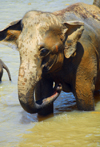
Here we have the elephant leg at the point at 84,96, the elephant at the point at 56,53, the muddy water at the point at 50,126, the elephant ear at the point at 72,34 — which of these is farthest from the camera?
the elephant leg at the point at 84,96

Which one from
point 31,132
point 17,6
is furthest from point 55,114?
point 17,6

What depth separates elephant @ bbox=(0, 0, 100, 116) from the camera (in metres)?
4.04

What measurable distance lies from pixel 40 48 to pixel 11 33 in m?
0.71

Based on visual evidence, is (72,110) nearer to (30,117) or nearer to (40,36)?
(30,117)

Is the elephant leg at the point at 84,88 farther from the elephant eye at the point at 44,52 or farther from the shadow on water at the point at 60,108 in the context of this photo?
the elephant eye at the point at 44,52

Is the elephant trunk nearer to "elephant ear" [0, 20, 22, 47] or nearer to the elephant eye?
the elephant eye

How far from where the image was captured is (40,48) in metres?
4.07

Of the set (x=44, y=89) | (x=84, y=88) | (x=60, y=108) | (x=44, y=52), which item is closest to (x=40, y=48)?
(x=44, y=52)

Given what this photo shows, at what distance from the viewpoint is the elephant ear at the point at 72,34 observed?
4367 mm

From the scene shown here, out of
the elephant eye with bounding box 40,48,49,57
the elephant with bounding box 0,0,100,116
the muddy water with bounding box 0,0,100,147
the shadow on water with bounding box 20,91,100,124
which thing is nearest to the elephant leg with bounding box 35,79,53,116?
the elephant with bounding box 0,0,100,116

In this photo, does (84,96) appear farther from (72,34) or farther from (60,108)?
(72,34)

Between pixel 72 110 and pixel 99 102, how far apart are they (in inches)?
24.5

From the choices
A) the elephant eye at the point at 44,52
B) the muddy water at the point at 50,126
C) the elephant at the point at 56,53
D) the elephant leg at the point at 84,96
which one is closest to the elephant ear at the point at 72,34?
the elephant at the point at 56,53

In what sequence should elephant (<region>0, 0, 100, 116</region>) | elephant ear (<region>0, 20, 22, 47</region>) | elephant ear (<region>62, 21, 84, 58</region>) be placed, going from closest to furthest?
1. elephant (<region>0, 0, 100, 116</region>)
2. elephant ear (<region>62, 21, 84, 58</region>)
3. elephant ear (<region>0, 20, 22, 47</region>)
